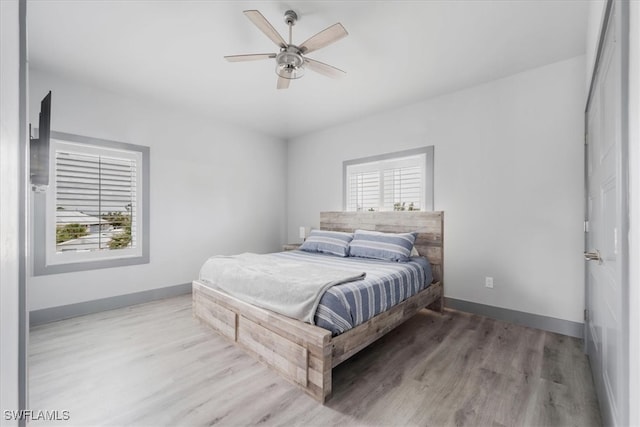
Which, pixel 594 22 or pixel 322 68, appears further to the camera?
pixel 322 68

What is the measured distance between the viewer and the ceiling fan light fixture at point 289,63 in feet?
7.27

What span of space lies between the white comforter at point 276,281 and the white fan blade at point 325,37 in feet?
5.74

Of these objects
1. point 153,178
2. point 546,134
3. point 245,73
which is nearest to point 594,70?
point 546,134

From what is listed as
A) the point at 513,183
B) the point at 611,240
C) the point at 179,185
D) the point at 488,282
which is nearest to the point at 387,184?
the point at 513,183

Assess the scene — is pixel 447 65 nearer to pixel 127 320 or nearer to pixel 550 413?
Result: pixel 550 413

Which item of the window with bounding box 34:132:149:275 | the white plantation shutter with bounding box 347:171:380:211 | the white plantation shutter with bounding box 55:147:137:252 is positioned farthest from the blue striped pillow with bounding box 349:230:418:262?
the white plantation shutter with bounding box 55:147:137:252

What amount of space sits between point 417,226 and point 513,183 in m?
1.12

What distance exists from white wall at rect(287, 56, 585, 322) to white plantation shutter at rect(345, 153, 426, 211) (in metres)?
0.23

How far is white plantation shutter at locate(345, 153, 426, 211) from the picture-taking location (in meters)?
3.78

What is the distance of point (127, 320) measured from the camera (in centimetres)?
306

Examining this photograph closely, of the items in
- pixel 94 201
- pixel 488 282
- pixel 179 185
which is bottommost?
pixel 488 282

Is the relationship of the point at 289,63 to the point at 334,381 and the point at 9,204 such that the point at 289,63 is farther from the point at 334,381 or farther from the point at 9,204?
the point at 334,381

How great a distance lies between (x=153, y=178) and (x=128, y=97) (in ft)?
3.42

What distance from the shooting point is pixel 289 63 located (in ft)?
7.43
